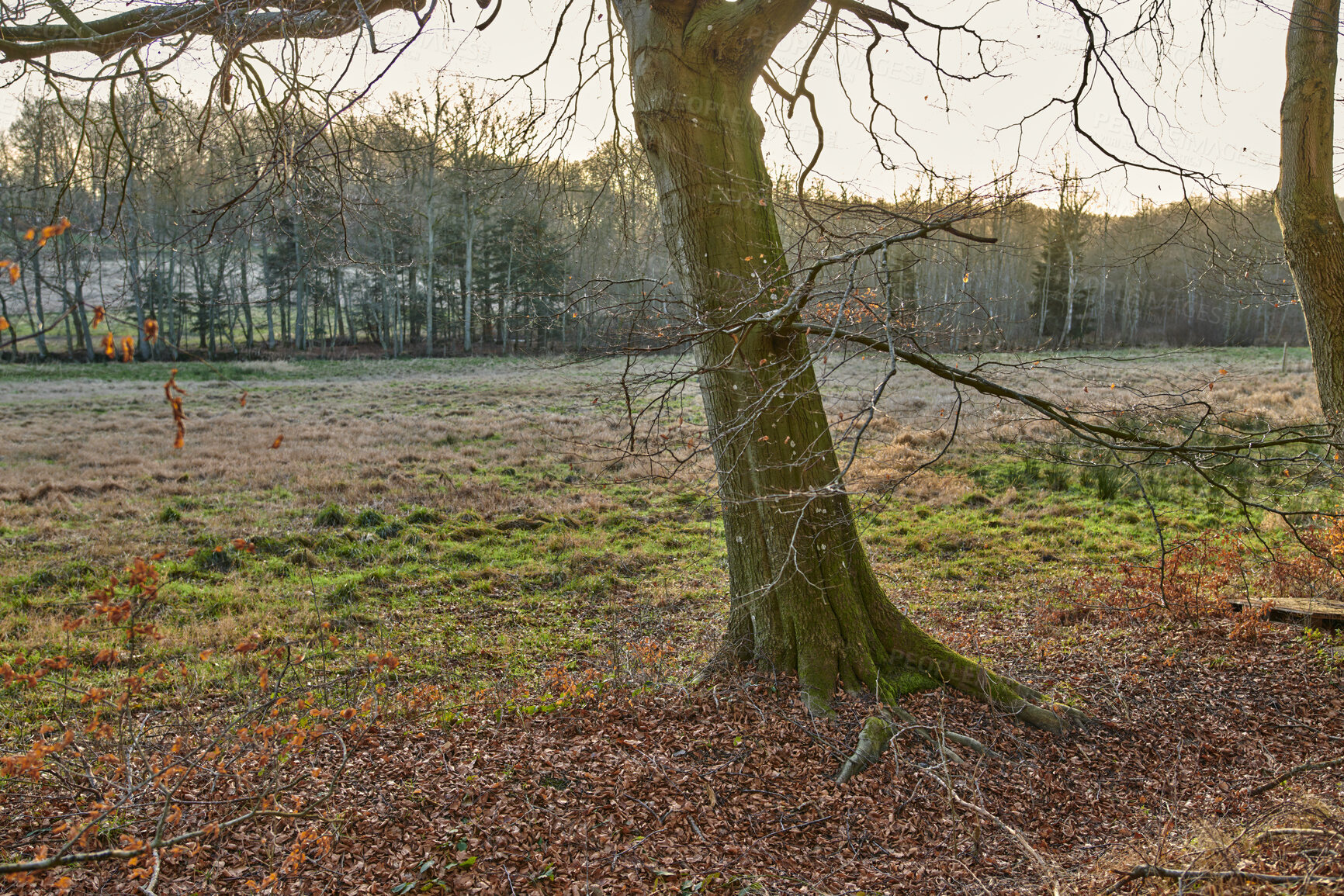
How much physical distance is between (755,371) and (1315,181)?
499 centimetres

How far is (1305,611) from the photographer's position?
6.34 meters

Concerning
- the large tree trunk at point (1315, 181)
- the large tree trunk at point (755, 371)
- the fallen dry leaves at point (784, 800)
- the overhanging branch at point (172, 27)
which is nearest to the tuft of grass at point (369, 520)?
the fallen dry leaves at point (784, 800)

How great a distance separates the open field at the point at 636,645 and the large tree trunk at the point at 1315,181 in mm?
2468

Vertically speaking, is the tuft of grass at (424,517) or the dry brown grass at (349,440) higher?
the dry brown grass at (349,440)

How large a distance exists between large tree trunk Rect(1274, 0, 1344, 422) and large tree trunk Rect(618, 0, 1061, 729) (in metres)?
4.04

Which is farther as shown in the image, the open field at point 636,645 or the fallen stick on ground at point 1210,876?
the open field at point 636,645

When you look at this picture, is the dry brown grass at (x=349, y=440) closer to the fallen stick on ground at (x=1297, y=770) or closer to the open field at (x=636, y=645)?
the open field at (x=636, y=645)

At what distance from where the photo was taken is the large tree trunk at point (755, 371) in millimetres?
4969

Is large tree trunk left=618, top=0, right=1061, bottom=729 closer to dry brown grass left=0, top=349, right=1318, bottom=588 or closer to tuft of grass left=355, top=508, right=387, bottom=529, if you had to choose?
dry brown grass left=0, top=349, right=1318, bottom=588

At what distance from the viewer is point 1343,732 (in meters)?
4.75

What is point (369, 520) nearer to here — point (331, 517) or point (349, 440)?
point (331, 517)

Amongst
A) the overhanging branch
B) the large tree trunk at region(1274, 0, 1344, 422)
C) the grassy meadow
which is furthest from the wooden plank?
the overhanging branch

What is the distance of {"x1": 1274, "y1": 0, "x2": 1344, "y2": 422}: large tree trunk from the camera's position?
616cm

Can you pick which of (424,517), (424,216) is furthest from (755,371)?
(424,517)
